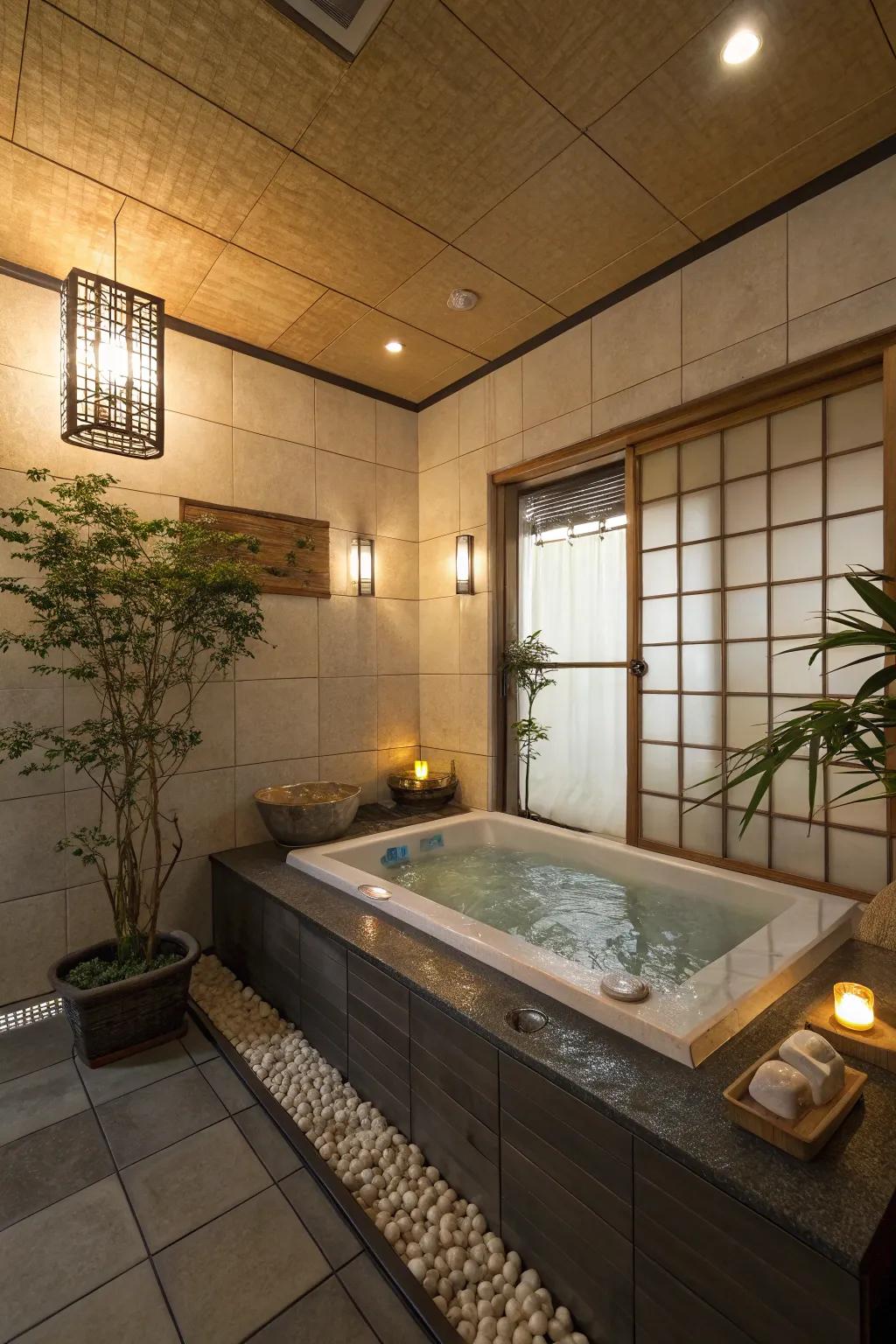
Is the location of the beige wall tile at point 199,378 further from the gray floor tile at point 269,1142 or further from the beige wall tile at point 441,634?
the gray floor tile at point 269,1142

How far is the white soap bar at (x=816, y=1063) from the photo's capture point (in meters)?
1.05

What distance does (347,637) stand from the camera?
10.9 ft

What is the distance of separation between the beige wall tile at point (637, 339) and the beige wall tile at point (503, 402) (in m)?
0.46

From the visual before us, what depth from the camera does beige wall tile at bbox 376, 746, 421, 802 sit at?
3.46 metres

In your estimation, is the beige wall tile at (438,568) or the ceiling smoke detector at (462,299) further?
the beige wall tile at (438,568)

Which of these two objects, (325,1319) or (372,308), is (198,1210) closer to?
(325,1319)

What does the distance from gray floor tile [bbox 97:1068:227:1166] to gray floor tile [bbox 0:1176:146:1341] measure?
5.2 inches

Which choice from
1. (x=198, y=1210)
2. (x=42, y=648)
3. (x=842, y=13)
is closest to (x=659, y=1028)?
(x=198, y=1210)

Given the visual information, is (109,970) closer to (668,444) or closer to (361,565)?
(361,565)

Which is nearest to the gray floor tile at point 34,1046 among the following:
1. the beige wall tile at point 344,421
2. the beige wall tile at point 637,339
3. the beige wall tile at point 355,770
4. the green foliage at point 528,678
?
the beige wall tile at point 355,770

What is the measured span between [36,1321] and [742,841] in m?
2.33

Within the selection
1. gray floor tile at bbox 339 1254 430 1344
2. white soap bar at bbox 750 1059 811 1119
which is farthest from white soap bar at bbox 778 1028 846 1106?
gray floor tile at bbox 339 1254 430 1344

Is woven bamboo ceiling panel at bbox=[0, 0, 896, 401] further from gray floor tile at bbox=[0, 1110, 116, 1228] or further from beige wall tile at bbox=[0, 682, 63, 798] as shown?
gray floor tile at bbox=[0, 1110, 116, 1228]

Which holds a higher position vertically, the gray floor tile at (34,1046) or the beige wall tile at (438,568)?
the beige wall tile at (438,568)
